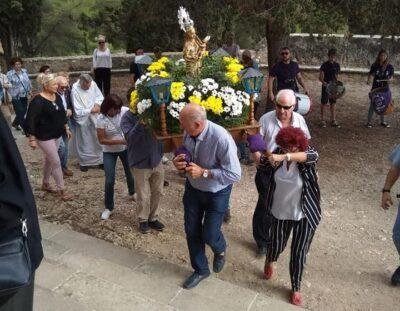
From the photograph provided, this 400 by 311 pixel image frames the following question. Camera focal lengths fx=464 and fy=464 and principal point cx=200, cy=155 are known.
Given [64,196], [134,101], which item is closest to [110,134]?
[134,101]

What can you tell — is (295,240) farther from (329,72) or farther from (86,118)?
(329,72)

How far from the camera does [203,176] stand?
3.89 m

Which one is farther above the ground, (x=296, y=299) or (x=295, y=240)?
(x=295, y=240)

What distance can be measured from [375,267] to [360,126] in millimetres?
5803

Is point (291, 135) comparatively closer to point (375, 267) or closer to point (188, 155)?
point (188, 155)

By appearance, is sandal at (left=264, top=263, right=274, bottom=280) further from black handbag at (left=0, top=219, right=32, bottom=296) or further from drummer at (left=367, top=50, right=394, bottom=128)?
drummer at (left=367, top=50, right=394, bottom=128)

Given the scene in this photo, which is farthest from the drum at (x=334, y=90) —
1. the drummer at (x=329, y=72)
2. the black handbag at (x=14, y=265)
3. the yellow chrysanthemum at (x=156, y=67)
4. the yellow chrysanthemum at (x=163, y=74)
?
the black handbag at (x=14, y=265)

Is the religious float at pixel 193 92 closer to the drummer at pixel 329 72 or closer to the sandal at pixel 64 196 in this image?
the sandal at pixel 64 196

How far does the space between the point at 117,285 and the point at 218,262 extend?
4.02ft

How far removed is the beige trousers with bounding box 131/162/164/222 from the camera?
5230 mm

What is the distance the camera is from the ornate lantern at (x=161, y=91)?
13.6ft

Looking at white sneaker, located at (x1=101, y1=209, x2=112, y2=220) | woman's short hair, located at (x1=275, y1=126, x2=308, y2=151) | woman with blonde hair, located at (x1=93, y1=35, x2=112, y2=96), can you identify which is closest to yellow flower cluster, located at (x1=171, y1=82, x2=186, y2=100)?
woman's short hair, located at (x1=275, y1=126, x2=308, y2=151)

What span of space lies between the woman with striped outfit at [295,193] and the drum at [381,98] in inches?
251

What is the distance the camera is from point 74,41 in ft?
78.6
